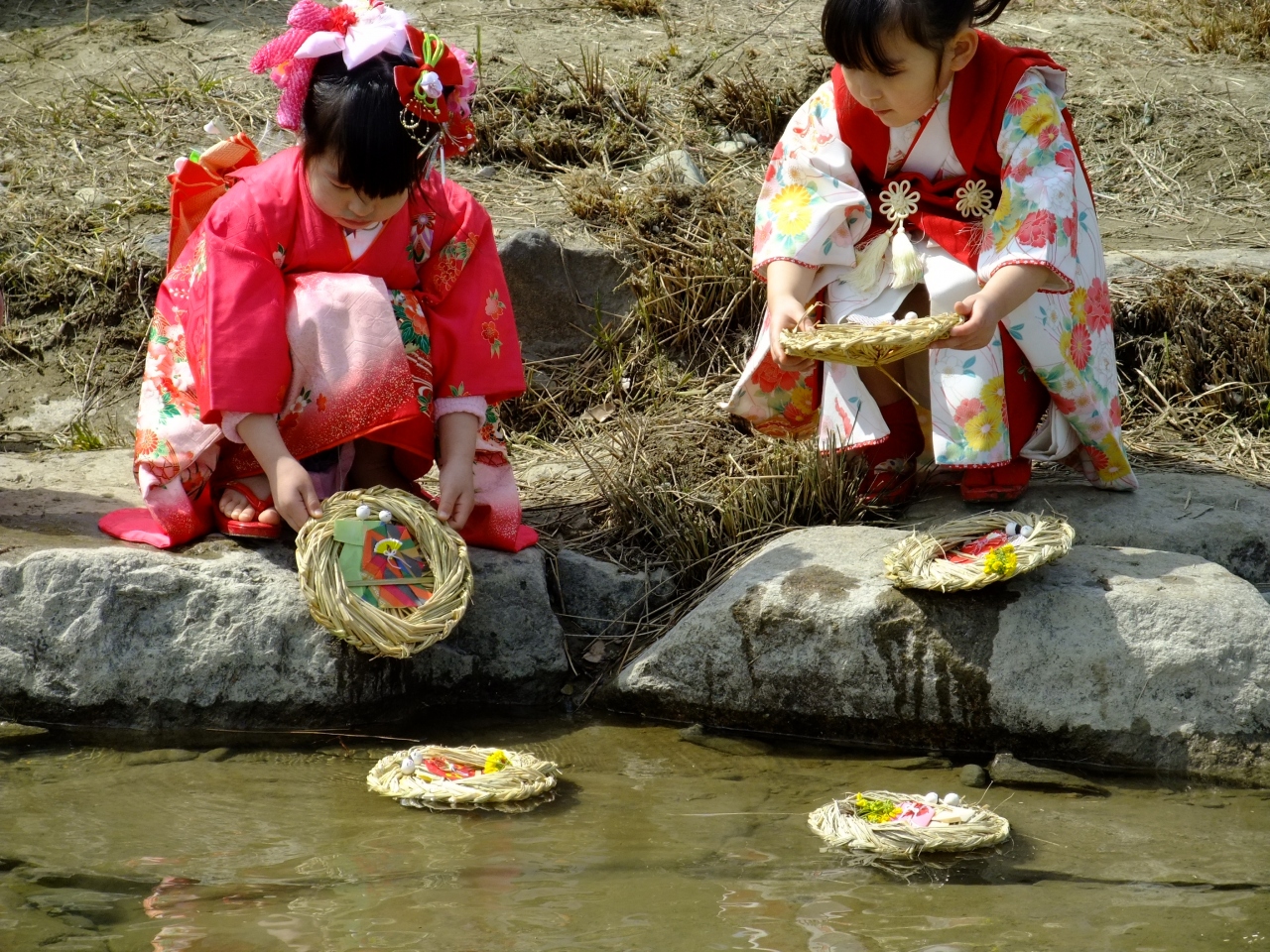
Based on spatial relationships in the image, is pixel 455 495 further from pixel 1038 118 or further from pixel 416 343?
pixel 1038 118

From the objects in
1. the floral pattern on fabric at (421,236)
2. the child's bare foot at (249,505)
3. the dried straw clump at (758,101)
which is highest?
the dried straw clump at (758,101)

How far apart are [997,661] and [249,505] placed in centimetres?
174

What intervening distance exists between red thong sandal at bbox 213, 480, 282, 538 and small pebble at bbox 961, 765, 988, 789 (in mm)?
1635

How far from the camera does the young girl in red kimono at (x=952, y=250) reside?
127 inches

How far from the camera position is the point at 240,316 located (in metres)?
3.04

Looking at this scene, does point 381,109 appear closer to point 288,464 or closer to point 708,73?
point 288,464

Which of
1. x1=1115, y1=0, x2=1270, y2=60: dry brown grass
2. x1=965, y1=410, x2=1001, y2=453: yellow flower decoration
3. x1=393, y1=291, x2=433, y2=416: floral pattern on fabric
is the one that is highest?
x1=1115, y1=0, x2=1270, y2=60: dry brown grass

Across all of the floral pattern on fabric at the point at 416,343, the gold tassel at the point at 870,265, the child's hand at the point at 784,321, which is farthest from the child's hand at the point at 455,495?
the gold tassel at the point at 870,265

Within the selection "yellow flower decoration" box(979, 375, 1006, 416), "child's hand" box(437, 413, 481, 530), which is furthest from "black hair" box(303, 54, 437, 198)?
"yellow flower decoration" box(979, 375, 1006, 416)

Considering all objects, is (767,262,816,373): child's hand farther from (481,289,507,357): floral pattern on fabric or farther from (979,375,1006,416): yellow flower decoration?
(481,289,507,357): floral pattern on fabric

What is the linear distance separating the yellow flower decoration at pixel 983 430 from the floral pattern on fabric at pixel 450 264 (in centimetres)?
129

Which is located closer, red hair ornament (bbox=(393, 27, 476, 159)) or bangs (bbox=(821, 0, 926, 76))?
red hair ornament (bbox=(393, 27, 476, 159))

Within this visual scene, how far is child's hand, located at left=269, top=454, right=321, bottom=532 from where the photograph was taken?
119 inches

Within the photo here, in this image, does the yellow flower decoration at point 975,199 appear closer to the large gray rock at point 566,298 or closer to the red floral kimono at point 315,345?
the red floral kimono at point 315,345
